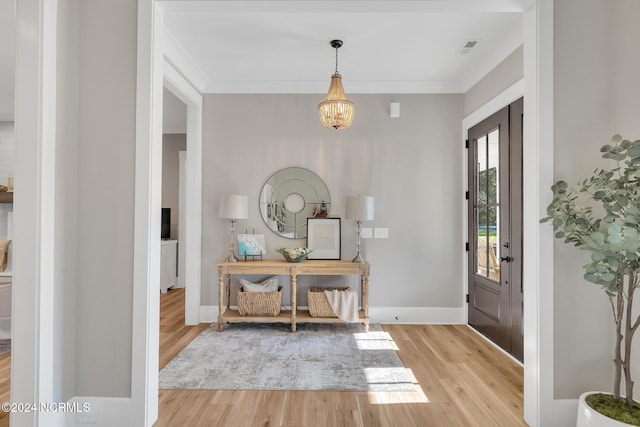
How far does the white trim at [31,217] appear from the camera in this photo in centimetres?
173

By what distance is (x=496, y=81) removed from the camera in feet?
11.0

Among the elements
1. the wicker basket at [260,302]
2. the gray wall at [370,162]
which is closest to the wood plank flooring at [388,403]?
the wicker basket at [260,302]

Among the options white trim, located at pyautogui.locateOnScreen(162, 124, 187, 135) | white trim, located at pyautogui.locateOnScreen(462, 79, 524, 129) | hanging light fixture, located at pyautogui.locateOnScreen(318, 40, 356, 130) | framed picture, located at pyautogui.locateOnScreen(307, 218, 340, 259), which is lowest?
framed picture, located at pyautogui.locateOnScreen(307, 218, 340, 259)

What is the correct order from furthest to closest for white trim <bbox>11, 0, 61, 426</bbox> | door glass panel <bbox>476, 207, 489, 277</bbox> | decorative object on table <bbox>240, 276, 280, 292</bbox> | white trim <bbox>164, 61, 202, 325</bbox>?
white trim <bbox>164, 61, 202, 325</bbox>
decorative object on table <bbox>240, 276, 280, 292</bbox>
door glass panel <bbox>476, 207, 489, 277</bbox>
white trim <bbox>11, 0, 61, 426</bbox>

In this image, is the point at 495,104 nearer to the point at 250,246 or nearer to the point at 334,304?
the point at 334,304

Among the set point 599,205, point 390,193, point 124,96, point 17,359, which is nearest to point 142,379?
point 17,359

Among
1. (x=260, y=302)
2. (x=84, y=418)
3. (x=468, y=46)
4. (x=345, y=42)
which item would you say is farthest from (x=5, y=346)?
(x=468, y=46)

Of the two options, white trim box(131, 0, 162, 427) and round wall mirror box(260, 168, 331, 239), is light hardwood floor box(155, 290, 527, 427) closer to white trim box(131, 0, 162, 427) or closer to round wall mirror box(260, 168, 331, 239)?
white trim box(131, 0, 162, 427)

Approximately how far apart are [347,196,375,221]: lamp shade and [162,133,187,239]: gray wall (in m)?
3.46

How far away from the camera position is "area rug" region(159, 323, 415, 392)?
2.57 meters

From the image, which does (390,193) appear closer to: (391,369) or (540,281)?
(391,369)

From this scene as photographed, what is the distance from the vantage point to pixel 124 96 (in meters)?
2.02

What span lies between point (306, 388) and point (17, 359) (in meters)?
1.67

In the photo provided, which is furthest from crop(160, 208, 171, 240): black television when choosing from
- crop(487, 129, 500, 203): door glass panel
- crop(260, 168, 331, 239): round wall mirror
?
crop(487, 129, 500, 203): door glass panel
